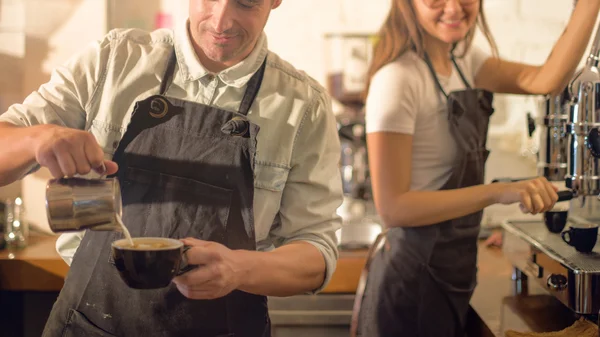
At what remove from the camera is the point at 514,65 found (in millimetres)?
1815

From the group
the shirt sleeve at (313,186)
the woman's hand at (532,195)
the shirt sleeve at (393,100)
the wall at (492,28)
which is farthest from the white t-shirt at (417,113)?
the wall at (492,28)

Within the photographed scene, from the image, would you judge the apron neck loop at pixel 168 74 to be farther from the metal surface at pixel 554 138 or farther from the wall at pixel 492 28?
the wall at pixel 492 28

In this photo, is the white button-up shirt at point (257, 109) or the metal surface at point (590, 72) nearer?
the white button-up shirt at point (257, 109)

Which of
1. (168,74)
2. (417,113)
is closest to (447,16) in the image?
(417,113)

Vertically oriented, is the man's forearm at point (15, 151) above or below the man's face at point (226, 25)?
below

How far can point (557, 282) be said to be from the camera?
1.39m

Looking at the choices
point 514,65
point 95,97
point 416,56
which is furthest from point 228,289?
point 514,65

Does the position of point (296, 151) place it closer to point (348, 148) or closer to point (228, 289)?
point (228, 289)

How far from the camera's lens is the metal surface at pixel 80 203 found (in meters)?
1.06

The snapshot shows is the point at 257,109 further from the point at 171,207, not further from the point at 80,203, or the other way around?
the point at 80,203

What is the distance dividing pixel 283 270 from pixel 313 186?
0.60ft

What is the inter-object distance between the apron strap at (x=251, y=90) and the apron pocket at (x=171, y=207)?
0.53ft

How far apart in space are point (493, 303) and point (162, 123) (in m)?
0.88

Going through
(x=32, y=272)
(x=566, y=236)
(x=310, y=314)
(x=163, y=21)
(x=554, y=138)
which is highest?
(x=163, y=21)
